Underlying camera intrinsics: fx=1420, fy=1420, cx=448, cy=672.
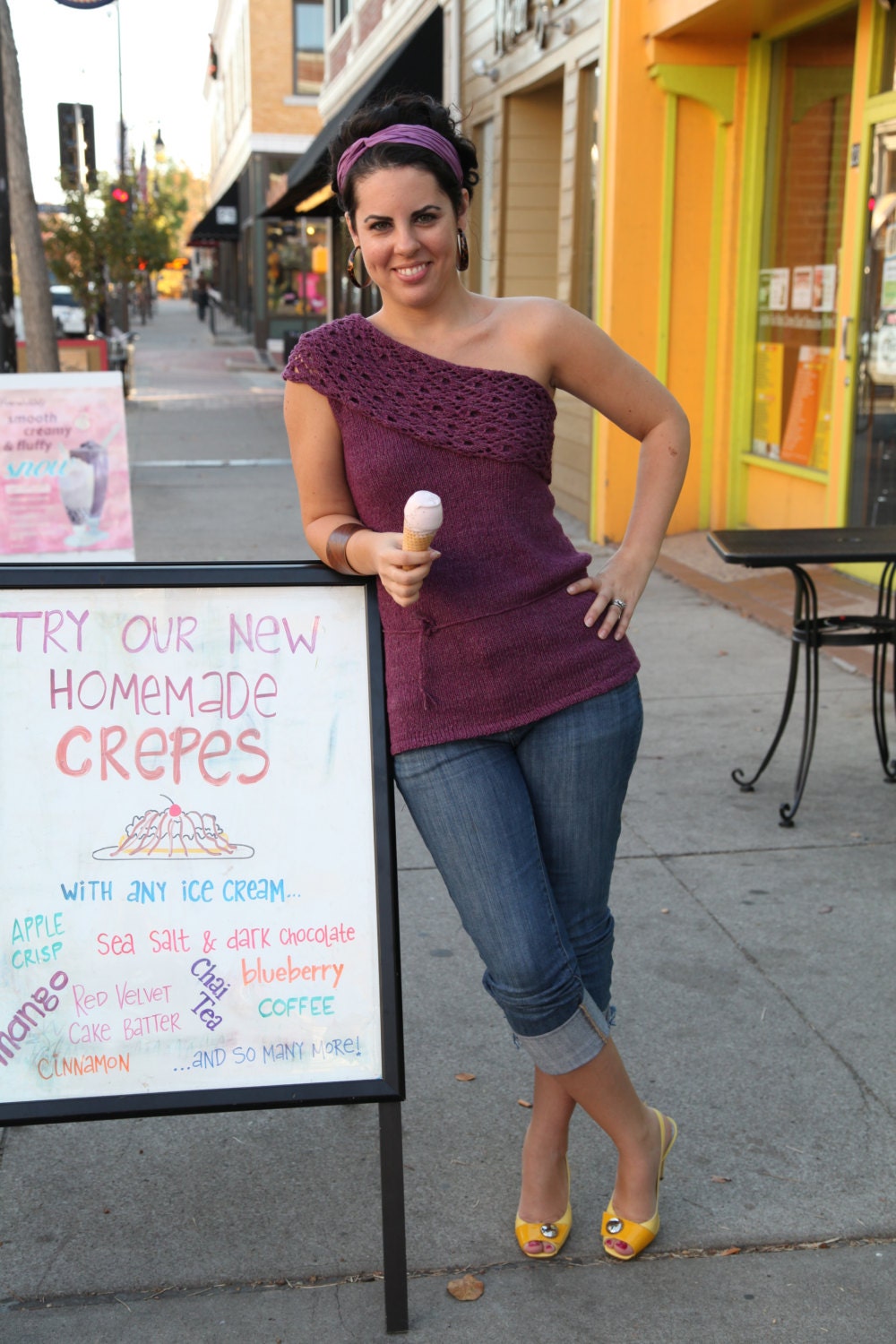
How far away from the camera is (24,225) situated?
8.13 m

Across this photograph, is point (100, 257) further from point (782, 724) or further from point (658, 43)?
point (782, 724)

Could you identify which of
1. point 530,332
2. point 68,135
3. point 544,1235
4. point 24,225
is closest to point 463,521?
point 530,332

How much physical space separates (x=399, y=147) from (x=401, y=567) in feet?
2.37

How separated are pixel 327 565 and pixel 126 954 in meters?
0.78

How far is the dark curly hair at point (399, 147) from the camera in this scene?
2348 millimetres

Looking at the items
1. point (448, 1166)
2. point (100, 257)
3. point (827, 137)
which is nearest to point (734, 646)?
point (827, 137)

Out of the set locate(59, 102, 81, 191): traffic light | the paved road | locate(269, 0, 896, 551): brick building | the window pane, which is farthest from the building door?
the window pane

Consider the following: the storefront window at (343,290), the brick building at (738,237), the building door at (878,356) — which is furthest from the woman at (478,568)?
the storefront window at (343,290)

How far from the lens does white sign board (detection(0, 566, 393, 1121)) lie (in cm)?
252

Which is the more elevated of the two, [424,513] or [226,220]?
[226,220]

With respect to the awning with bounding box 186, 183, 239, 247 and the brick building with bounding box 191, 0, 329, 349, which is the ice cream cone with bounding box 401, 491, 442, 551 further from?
the awning with bounding box 186, 183, 239, 247

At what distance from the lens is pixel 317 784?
2.54 metres

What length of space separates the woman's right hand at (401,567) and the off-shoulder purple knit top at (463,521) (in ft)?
0.48

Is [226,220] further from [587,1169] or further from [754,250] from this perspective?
[587,1169]
